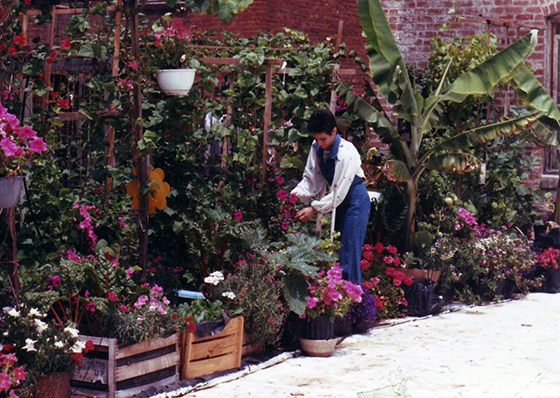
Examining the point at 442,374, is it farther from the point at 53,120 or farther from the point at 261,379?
the point at 53,120

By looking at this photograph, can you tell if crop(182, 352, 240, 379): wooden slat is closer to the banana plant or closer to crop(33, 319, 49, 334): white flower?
crop(33, 319, 49, 334): white flower

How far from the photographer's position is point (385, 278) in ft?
32.2

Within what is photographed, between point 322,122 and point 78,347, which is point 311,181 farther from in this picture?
point 78,347

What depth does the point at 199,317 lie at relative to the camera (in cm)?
725

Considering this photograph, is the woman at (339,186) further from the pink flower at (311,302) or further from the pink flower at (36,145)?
the pink flower at (36,145)

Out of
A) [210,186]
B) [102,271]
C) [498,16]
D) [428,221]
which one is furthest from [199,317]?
[498,16]

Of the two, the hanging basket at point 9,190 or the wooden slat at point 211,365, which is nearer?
the hanging basket at point 9,190

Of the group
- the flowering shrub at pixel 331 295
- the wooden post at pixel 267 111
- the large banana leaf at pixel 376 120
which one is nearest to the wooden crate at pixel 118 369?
the flowering shrub at pixel 331 295

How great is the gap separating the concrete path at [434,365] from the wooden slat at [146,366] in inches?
11.4

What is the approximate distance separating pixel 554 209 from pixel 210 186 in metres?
5.36

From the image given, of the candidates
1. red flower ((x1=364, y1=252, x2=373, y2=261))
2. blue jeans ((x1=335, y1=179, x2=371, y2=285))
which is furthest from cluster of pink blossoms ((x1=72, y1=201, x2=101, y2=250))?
red flower ((x1=364, y1=252, x2=373, y2=261))

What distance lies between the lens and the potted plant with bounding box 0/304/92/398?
6.09 meters

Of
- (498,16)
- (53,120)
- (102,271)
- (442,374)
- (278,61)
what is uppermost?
(498,16)

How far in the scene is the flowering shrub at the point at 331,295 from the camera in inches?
309
